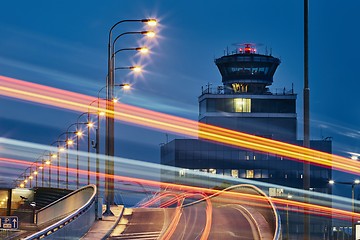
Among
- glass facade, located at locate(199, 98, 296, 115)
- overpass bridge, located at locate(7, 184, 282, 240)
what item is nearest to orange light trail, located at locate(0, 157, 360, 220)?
overpass bridge, located at locate(7, 184, 282, 240)

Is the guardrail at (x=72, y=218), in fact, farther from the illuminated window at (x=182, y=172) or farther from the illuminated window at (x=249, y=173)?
the illuminated window at (x=182, y=172)

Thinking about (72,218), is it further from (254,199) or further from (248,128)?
(248,128)

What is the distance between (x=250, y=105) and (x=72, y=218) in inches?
4348

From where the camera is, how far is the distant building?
458ft

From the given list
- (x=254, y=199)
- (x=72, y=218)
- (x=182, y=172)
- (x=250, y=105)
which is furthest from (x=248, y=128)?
(x=72, y=218)

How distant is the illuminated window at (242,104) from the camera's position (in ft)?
461

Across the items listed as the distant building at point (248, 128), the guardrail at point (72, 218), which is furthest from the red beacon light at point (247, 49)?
the guardrail at point (72, 218)

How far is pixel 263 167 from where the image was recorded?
5527 inches

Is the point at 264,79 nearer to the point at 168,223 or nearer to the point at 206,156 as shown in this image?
the point at 206,156

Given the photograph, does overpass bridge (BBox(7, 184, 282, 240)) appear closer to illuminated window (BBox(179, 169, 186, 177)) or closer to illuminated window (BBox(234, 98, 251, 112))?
illuminated window (BBox(234, 98, 251, 112))

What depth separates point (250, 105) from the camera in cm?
14088

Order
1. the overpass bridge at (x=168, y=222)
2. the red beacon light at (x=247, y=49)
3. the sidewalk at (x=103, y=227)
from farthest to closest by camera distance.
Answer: the red beacon light at (x=247, y=49), the sidewalk at (x=103, y=227), the overpass bridge at (x=168, y=222)

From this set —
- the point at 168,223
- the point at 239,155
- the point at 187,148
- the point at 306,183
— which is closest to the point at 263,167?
the point at 239,155

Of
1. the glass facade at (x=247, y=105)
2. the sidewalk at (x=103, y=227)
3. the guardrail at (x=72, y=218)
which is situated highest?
the glass facade at (x=247, y=105)
